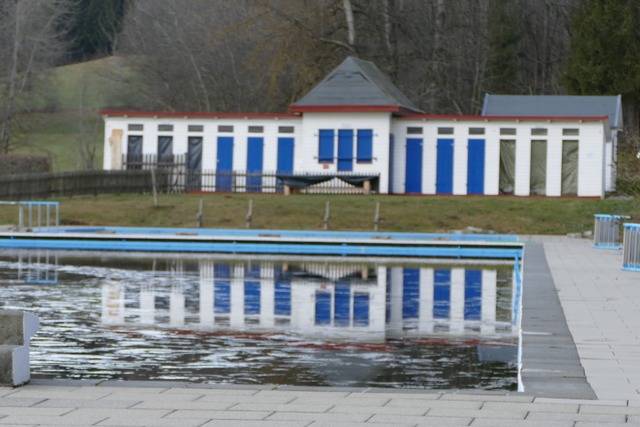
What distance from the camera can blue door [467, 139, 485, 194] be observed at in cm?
3741

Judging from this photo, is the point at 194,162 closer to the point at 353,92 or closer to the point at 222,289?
the point at 353,92

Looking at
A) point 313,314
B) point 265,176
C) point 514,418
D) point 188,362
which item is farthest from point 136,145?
point 514,418

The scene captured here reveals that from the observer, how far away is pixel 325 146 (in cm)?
3806

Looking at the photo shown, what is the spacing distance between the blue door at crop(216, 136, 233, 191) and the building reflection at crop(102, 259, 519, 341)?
16223mm

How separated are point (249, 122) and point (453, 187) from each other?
7.01 metres

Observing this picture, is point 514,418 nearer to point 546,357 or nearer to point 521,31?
point 546,357

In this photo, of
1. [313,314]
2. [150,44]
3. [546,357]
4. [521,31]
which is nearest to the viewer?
[546,357]

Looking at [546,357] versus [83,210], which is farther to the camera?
[83,210]

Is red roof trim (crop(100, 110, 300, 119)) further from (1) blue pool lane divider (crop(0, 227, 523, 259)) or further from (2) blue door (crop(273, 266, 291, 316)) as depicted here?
(2) blue door (crop(273, 266, 291, 316))

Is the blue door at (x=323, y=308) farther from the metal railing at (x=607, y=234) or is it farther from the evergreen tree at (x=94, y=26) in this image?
the evergreen tree at (x=94, y=26)

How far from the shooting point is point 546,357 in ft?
31.7

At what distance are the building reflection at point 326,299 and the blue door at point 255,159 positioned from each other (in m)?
15.9

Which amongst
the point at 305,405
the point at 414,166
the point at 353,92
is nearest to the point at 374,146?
the point at 414,166

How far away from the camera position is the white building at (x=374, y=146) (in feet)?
122
